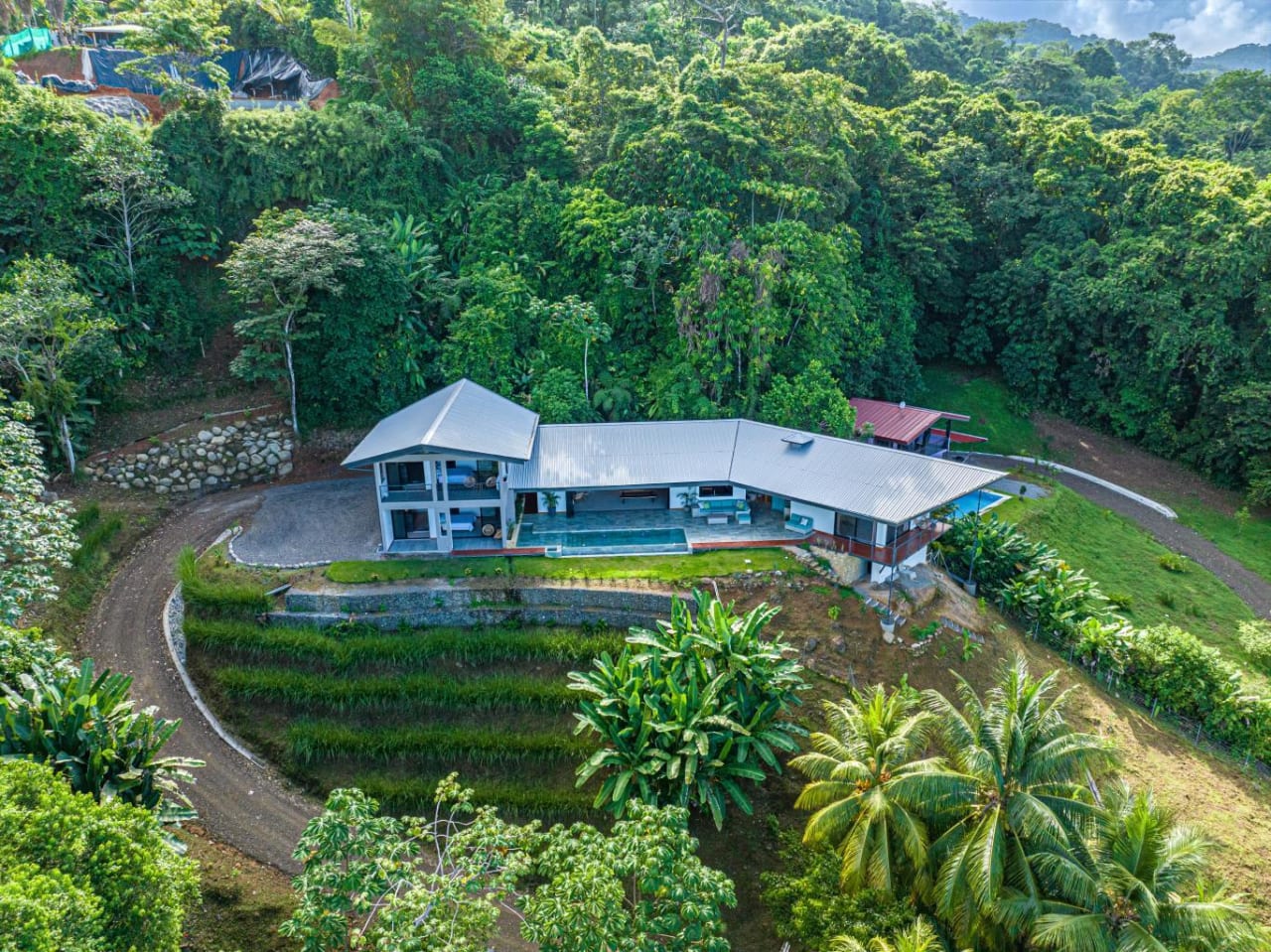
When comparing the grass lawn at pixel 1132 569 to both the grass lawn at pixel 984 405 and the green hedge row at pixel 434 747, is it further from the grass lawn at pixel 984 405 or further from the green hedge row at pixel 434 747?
the green hedge row at pixel 434 747

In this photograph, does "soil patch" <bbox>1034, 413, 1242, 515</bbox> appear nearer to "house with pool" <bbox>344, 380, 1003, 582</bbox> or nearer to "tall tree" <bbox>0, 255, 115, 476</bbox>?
"house with pool" <bbox>344, 380, 1003, 582</bbox>

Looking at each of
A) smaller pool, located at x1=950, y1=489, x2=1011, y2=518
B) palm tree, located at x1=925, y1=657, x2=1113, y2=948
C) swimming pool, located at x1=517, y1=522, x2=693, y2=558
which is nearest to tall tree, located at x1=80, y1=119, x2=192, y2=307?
swimming pool, located at x1=517, y1=522, x2=693, y2=558

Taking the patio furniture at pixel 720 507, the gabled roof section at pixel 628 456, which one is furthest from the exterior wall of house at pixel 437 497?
the patio furniture at pixel 720 507

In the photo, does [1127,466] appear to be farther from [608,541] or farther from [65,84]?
[65,84]

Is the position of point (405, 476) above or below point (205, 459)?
above

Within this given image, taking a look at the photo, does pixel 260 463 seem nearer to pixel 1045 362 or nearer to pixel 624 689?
pixel 624 689

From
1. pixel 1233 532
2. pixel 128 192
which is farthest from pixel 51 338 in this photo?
pixel 1233 532
